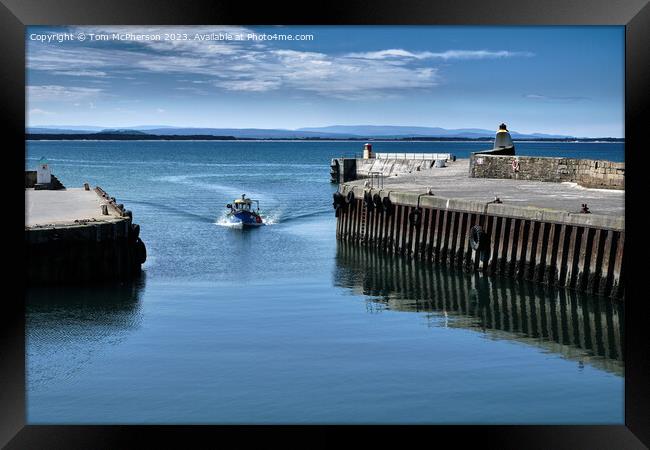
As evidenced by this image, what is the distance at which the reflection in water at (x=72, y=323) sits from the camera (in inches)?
867

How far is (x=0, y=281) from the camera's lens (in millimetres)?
9875

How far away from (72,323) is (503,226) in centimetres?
1457

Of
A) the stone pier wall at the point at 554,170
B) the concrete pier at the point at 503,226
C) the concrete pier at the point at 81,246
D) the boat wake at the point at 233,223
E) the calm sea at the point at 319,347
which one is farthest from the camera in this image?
the boat wake at the point at 233,223

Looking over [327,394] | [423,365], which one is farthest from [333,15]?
[423,365]

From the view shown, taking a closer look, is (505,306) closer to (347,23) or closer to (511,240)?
(511,240)

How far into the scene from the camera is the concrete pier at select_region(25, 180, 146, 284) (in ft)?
99.0

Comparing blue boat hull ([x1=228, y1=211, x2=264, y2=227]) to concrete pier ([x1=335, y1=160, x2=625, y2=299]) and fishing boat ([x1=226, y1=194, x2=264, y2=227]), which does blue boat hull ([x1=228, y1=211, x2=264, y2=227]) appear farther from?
concrete pier ([x1=335, y1=160, x2=625, y2=299])

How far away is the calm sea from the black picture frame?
22.6ft

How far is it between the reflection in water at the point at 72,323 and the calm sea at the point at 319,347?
78 mm

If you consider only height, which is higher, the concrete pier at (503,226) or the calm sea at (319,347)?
the concrete pier at (503,226)

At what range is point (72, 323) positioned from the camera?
26984 millimetres

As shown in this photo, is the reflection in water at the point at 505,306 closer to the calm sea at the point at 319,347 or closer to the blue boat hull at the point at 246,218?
the calm sea at the point at 319,347

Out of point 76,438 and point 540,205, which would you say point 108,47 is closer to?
point 540,205

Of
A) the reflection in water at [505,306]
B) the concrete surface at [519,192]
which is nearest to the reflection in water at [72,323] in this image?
the reflection in water at [505,306]
